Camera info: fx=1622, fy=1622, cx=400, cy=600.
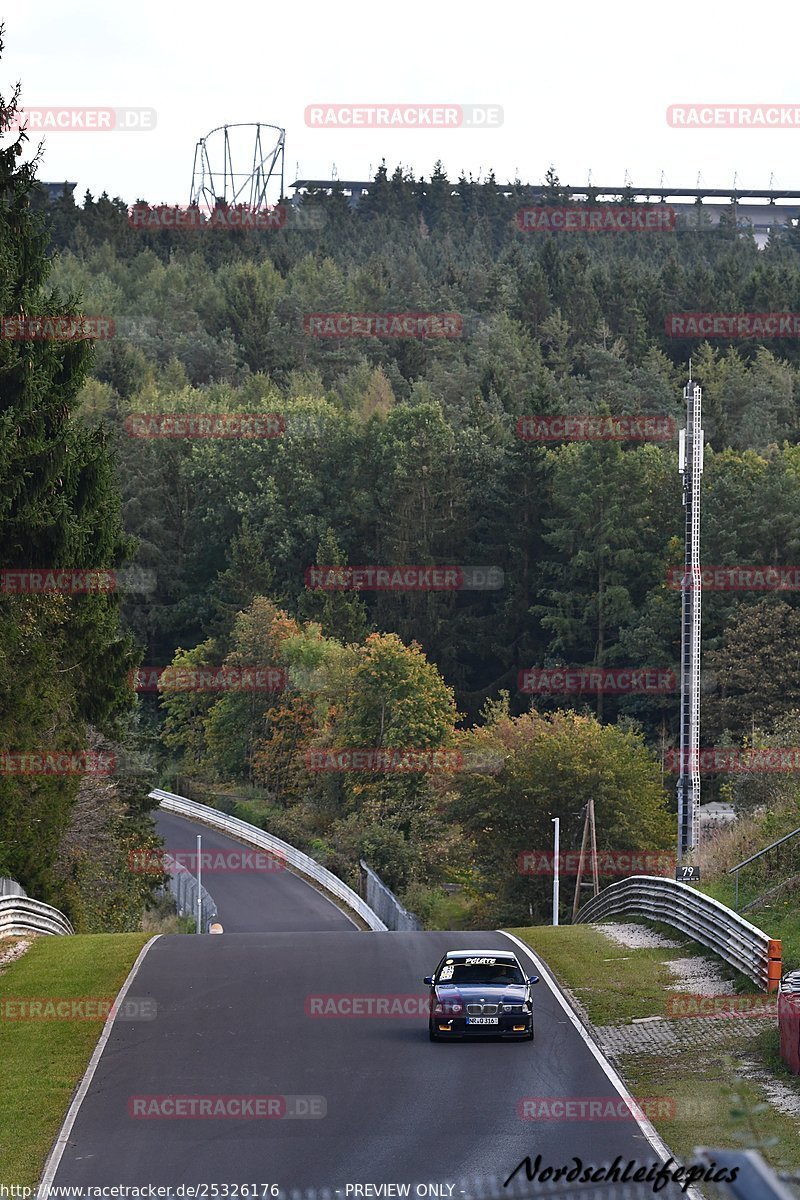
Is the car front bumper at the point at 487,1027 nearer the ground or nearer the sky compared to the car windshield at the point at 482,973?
nearer the ground

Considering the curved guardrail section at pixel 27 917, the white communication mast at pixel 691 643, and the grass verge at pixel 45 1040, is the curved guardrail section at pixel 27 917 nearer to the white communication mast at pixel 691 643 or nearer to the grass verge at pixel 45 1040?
the grass verge at pixel 45 1040

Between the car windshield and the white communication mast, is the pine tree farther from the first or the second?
the white communication mast

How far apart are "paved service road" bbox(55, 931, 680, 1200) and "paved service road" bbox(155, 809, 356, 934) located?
86.4 feet

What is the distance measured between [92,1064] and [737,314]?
130 m

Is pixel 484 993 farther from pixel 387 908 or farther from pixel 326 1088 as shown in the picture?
pixel 387 908

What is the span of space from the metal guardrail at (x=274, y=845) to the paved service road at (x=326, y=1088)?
104ft

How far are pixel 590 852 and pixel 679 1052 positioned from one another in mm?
40633

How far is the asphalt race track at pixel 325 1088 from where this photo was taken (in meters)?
14.9

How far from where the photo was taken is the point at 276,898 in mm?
64188

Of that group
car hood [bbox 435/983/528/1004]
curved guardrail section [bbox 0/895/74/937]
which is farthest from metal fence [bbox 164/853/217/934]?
car hood [bbox 435/983/528/1004]

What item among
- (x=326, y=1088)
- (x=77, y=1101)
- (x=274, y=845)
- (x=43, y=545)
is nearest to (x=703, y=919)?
(x=326, y=1088)

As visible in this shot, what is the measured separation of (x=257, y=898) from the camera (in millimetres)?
64250

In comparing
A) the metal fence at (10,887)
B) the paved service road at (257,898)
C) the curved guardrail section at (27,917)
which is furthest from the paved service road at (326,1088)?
the paved service road at (257,898)

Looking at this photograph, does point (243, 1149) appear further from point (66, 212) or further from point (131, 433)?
point (66, 212)
